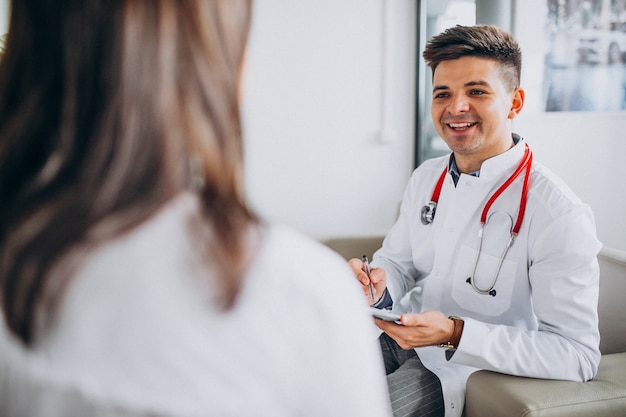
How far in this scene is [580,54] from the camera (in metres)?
2.39

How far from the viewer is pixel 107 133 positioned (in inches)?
17.6

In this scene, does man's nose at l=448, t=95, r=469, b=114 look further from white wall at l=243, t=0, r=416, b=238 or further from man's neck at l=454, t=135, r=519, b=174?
white wall at l=243, t=0, r=416, b=238

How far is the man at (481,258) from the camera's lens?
116cm

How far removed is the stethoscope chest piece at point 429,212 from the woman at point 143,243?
46.7 inches

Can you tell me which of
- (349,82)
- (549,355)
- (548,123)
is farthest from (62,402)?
(349,82)

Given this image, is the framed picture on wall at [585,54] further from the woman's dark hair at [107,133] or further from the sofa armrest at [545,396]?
the woman's dark hair at [107,133]

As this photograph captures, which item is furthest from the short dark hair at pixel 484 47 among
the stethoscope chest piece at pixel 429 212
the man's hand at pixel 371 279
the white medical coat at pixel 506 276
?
the man's hand at pixel 371 279

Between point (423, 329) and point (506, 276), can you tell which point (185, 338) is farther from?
point (506, 276)

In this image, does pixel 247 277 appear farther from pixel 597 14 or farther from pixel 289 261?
pixel 597 14

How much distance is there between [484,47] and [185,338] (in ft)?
4.48

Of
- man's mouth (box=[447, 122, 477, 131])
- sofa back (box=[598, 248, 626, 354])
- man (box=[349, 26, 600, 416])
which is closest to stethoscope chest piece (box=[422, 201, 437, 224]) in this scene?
man (box=[349, 26, 600, 416])

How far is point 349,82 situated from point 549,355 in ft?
7.33

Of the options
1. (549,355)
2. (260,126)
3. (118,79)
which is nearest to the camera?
(118,79)

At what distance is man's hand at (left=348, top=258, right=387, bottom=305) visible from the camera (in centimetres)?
150
